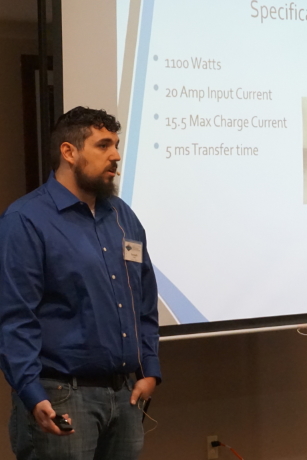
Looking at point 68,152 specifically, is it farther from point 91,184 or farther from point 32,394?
point 32,394

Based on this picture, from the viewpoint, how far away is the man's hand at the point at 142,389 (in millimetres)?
1649

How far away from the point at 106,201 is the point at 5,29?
104cm

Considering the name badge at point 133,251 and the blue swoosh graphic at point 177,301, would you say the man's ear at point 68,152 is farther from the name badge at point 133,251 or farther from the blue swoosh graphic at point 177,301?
the blue swoosh graphic at point 177,301

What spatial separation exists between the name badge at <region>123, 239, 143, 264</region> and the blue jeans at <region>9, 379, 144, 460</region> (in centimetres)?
36

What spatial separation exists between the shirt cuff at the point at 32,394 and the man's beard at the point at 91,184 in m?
0.54

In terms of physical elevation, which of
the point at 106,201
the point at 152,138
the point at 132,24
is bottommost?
the point at 106,201

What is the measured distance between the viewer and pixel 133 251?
1.73 metres

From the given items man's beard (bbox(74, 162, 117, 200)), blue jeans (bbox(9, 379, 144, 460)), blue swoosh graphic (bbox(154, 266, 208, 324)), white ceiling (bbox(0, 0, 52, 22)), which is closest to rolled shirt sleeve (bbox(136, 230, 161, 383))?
blue jeans (bbox(9, 379, 144, 460))

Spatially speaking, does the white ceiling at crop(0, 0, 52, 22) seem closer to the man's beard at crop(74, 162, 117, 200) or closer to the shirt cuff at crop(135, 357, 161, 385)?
the man's beard at crop(74, 162, 117, 200)

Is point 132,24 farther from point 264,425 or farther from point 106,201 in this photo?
point 264,425

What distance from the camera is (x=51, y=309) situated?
1.56m

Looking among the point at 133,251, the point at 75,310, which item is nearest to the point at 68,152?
the point at 133,251

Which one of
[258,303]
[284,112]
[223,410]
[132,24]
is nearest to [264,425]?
[223,410]

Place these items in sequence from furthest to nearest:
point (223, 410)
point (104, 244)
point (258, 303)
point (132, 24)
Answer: point (223, 410), point (258, 303), point (132, 24), point (104, 244)
